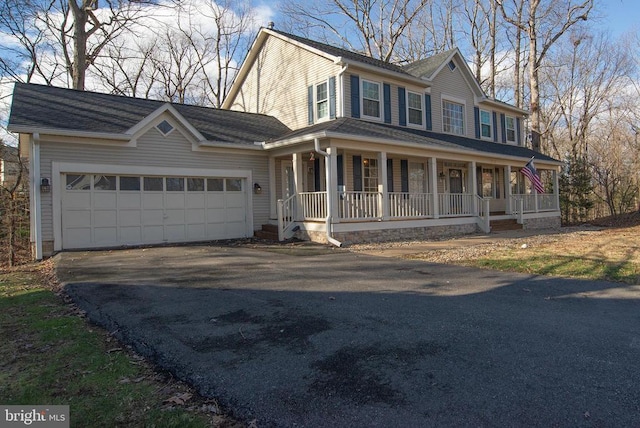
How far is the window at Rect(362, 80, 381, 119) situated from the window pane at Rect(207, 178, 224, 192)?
18.7 ft

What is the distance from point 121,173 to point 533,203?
17558mm

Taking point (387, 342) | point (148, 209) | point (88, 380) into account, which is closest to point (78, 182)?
point (148, 209)

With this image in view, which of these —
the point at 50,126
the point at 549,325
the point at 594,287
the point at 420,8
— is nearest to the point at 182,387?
the point at 549,325

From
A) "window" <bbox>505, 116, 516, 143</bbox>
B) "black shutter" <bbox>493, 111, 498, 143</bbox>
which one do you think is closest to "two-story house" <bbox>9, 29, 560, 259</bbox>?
"black shutter" <bbox>493, 111, 498, 143</bbox>

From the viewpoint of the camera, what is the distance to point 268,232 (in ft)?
46.2

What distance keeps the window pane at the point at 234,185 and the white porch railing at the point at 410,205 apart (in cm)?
524

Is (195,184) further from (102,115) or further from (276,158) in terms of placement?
(102,115)

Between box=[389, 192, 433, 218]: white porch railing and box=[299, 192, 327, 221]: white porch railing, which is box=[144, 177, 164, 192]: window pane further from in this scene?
box=[389, 192, 433, 218]: white porch railing

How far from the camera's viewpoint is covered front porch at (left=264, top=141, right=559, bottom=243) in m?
12.6

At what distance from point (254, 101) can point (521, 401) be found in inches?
719

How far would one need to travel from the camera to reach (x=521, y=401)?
287 cm

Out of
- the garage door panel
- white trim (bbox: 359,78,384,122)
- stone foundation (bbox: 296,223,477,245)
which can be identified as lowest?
stone foundation (bbox: 296,223,477,245)

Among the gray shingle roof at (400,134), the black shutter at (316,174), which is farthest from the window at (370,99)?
the black shutter at (316,174)

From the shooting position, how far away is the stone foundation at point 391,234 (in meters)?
12.4
